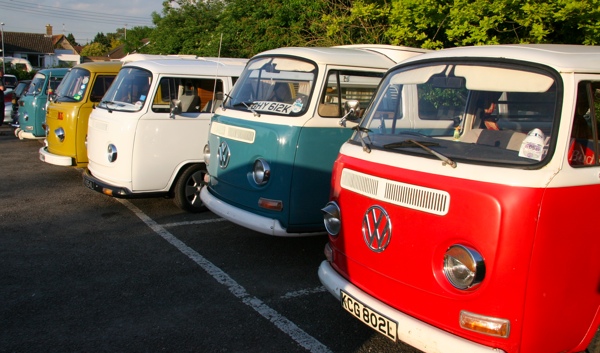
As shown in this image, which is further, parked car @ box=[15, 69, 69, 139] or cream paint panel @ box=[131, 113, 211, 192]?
parked car @ box=[15, 69, 69, 139]

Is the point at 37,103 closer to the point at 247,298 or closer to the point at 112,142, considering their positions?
the point at 112,142

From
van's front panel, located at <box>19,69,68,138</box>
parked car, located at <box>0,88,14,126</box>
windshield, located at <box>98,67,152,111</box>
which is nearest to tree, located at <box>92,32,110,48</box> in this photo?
parked car, located at <box>0,88,14,126</box>

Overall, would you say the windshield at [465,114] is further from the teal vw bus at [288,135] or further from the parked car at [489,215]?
the teal vw bus at [288,135]

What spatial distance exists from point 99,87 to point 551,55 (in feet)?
26.0

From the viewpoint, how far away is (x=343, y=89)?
5.88 metres

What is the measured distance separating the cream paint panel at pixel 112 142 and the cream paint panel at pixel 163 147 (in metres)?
0.10

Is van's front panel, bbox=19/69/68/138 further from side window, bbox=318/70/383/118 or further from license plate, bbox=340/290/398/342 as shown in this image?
license plate, bbox=340/290/398/342

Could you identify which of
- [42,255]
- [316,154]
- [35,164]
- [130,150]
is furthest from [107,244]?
[35,164]

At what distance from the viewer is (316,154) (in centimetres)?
553

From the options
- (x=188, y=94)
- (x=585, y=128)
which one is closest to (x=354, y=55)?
(x=188, y=94)

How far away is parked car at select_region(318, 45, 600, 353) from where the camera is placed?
9.66 feet

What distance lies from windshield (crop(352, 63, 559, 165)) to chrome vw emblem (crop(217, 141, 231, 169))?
6.92 feet

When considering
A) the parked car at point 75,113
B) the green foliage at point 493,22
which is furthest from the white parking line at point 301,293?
the parked car at point 75,113

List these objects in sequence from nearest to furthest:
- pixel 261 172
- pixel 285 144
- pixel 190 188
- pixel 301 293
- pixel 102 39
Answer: pixel 301 293 → pixel 285 144 → pixel 261 172 → pixel 190 188 → pixel 102 39
